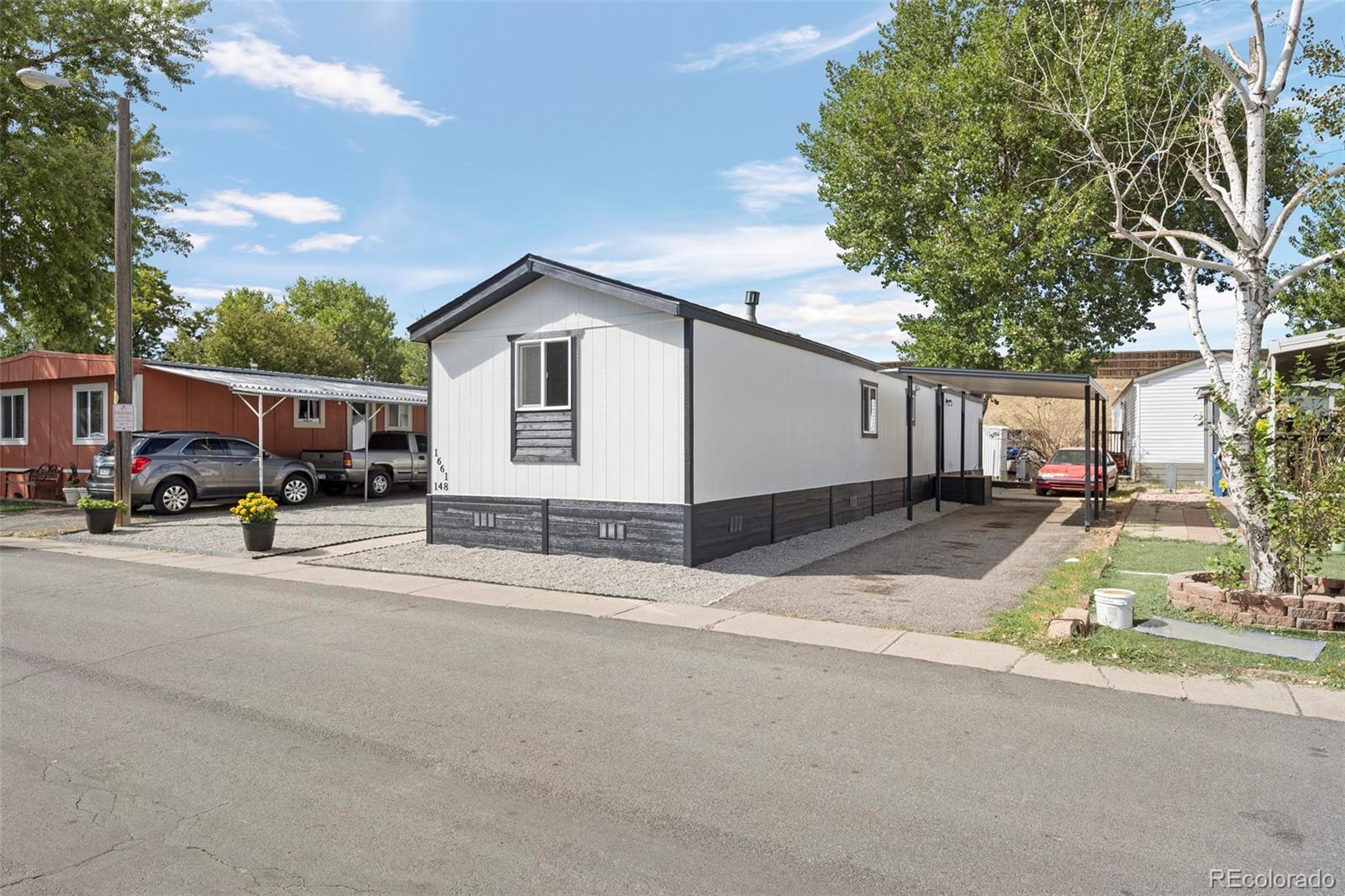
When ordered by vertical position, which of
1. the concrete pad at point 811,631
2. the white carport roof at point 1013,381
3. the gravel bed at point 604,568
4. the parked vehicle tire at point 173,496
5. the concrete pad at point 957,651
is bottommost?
the concrete pad at point 957,651

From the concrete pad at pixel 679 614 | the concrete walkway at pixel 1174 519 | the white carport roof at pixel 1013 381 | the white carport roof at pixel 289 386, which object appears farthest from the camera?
the white carport roof at pixel 289 386

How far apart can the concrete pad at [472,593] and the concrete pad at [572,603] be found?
133 mm

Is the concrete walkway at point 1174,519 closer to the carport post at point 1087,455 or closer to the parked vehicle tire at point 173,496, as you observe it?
the carport post at point 1087,455

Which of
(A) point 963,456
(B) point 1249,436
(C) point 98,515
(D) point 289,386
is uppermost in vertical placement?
(D) point 289,386

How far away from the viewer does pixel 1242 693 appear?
219 inches

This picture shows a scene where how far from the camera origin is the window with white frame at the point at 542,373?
11648mm

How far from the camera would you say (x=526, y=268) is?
38.3ft

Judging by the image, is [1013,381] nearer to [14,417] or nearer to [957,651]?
[957,651]

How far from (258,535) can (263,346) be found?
2855 centimetres

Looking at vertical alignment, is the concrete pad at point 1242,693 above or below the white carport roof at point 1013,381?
below

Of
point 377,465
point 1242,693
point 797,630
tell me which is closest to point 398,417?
point 377,465

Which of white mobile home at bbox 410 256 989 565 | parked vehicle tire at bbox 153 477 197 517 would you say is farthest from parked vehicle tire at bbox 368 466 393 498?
white mobile home at bbox 410 256 989 565

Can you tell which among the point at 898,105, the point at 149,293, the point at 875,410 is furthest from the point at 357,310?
the point at 875,410

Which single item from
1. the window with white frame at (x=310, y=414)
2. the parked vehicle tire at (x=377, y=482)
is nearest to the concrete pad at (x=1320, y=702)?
the parked vehicle tire at (x=377, y=482)
